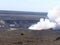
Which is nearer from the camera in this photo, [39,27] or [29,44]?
[29,44]

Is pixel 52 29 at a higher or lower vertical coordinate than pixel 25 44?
lower

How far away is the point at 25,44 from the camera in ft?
182

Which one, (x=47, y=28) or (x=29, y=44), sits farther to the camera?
(x=47, y=28)

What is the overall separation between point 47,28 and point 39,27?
12.0 ft

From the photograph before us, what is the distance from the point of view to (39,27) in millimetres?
97938

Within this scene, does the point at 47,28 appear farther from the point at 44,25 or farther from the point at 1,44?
the point at 1,44

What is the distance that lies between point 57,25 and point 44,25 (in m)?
6.13

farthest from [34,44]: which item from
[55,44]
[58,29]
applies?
[58,29]

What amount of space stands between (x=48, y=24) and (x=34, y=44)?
1729 inches

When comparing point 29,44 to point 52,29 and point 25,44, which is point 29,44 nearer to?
point 25,44

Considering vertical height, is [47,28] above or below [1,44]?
below

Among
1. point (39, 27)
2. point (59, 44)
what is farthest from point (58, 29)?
point (59, 44)

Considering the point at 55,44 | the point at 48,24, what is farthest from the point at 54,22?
the point at 55,44

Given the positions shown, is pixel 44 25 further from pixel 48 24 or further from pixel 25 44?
Answer: pixel 25 44
